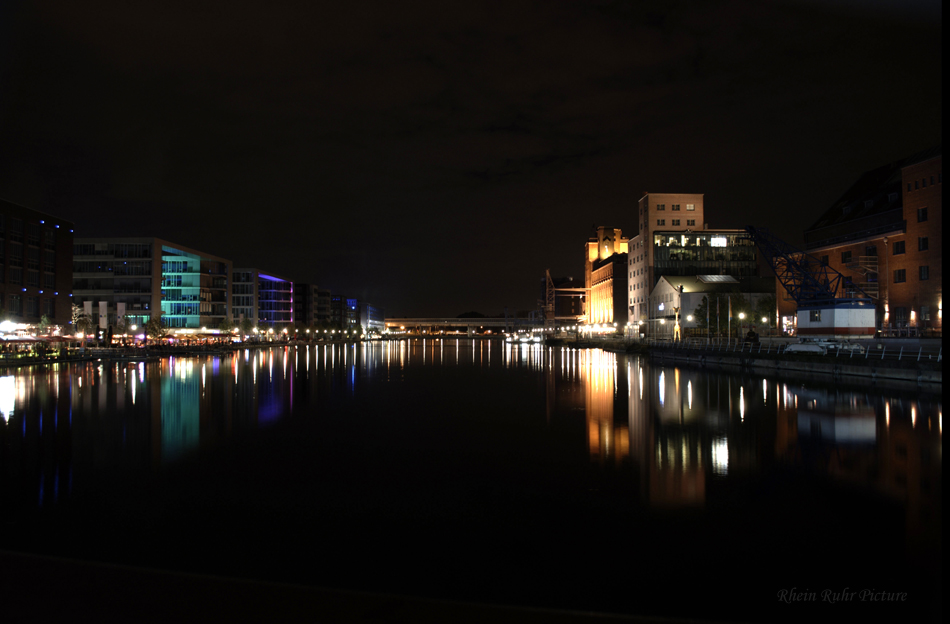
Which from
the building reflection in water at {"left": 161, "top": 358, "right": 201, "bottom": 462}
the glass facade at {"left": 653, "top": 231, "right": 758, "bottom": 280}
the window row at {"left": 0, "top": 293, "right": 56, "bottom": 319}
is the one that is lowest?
the building reflection in water at {"left": 161, "top": 358, "right": 201, "bottom": 462}

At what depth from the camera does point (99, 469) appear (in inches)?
487

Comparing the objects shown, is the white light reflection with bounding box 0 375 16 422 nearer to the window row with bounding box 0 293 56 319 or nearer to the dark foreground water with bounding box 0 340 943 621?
the dark foreground water with bounding box 0 340 943 621

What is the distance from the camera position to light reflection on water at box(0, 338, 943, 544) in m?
11.7

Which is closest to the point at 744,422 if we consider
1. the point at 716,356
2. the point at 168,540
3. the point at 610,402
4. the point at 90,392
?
the point at 610,402

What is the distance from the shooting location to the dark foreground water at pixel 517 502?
22.6ft

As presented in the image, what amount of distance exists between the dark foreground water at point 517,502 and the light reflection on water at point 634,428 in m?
0.11

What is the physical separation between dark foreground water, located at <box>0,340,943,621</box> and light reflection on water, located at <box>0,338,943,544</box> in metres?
0.11

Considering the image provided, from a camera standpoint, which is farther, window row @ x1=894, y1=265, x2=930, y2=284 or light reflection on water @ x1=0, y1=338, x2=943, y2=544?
window row @ x1=894, y1=265, x2=930, y2=284

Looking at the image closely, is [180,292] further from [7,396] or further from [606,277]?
[606,277]

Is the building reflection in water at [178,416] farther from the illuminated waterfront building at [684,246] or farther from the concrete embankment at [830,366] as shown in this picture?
the illuminated waterfront building at [684,246]

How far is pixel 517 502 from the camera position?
1019cm

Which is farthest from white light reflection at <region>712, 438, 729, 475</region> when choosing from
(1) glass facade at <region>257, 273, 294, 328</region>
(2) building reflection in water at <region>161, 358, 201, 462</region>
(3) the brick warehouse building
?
(1) glass facade at <region>257, 273, 294, 328</region>

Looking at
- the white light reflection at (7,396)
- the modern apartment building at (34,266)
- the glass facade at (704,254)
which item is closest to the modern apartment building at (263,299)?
the modern apartment building at (34,266)

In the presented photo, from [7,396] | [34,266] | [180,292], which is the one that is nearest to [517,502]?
[7,396]
